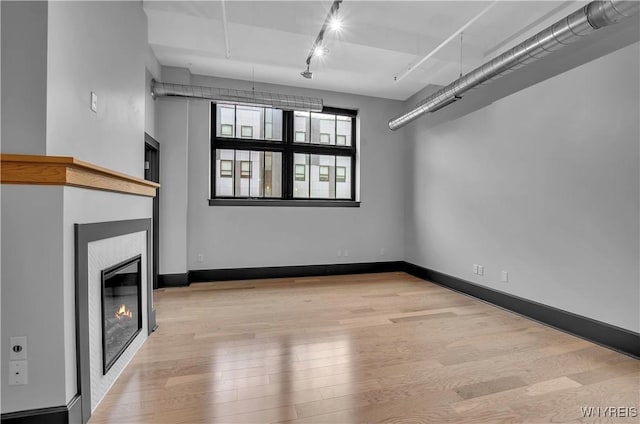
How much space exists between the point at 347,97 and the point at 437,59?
1783 millimetres

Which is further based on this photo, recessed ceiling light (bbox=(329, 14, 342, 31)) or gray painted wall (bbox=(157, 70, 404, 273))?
gray painted wall (bbox=(157, 70, 404, 273))

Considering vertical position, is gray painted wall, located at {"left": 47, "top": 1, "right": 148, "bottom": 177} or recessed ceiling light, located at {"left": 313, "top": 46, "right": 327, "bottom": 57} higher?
recessed ceiling light, located at {"left": 313, "top": 46, "right": 327, "bottom": 57}

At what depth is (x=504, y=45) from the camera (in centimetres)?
347

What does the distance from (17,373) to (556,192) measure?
13.9 ft

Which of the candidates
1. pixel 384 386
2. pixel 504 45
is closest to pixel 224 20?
pixel 504 45

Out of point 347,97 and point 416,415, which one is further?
point 347,97

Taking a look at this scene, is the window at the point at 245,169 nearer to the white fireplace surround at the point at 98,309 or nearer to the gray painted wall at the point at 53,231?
the white fireplace surround at the point at 98,309

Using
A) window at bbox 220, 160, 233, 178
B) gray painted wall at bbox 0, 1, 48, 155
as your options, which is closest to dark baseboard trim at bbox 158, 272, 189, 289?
window at bbox 220, 160, 233, 178

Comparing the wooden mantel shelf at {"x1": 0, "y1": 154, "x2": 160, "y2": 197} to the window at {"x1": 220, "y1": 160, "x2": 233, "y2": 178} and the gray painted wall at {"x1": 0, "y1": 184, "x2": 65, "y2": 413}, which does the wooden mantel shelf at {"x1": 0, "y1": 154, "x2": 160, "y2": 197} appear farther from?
the window at {"x1": 220, "y1": 160, "x2": 233, "y2": 178}

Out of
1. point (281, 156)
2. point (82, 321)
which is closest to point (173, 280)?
point (281, 156)

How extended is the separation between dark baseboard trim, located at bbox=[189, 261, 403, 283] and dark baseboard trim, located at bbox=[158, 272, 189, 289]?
0.19 metres

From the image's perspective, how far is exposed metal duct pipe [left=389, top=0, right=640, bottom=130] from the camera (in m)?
2.04

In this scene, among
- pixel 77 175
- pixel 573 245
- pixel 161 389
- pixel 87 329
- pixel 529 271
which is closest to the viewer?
pixel 77 175

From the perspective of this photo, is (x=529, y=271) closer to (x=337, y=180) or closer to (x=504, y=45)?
(x=504, y=45)
